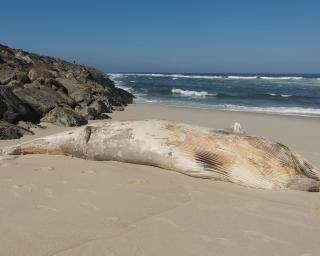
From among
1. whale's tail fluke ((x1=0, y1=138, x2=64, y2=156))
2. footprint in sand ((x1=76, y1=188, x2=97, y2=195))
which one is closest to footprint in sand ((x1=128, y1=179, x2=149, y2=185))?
footprint in sand ((x1=76, y1=188, x2=97, y2=195))

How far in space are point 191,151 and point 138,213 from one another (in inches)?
66.7

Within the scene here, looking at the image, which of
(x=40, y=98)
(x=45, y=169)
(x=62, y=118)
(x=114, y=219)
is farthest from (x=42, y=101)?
(x=114, y=219)

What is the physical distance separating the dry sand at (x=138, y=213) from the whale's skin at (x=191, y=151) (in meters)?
0.15

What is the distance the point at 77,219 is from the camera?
354 cm

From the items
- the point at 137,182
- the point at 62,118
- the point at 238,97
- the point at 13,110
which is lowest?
the point at 238,97

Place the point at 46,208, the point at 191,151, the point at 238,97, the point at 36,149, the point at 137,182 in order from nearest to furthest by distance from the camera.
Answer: the point at 46,208 < the point at 137,182 < the point at 191,151 < the point at 36,149 < the point at 238,97

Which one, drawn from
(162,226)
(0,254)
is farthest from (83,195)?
(0,254)

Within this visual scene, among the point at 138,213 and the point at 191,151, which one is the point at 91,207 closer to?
the point at 138,213

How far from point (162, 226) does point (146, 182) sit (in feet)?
4.23

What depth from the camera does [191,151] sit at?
532 cm

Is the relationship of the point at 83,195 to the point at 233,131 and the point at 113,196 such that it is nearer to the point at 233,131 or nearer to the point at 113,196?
the point at 113,196

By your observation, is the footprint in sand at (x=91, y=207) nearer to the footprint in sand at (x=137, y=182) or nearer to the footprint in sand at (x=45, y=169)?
the footprint in sand at (x=137, y=182)

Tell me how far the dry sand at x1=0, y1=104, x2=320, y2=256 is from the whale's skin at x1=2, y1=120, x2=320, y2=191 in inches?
6.0

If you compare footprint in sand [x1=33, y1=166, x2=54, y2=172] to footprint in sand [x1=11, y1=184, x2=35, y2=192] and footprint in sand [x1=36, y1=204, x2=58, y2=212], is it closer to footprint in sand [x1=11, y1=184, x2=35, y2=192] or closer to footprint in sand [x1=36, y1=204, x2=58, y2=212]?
footprint in sand [x1=11, y1=184, x2=35, y2=192]
